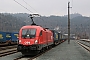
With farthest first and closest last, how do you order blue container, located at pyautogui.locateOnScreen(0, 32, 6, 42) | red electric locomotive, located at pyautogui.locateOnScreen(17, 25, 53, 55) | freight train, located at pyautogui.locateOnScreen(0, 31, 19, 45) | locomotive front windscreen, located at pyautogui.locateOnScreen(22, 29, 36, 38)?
freight train, located at pyautogui.locateOnScreen(0, 31, 19, 45) → blue container, located at pyautogui.locateOnScreen(0, 32, 6, 42) → locomotive front windscreen, located at pyautogui.locateOnScreen(22, 29, 36, 38) → red electric locomotive, located at pyautogui.locateOnScreen(17, 25, 53, 55)

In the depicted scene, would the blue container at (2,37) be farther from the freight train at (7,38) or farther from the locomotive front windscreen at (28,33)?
the locomotive front windscreen at (28,33)

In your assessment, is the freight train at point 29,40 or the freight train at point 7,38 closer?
the freight train at point 29,40

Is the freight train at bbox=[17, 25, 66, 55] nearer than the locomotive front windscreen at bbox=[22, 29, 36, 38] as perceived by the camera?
Yes

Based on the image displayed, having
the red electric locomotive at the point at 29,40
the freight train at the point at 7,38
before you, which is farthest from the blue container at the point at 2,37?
the red electric locomotive at the point at 29,40

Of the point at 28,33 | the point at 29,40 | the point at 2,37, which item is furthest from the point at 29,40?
the point at 2,37

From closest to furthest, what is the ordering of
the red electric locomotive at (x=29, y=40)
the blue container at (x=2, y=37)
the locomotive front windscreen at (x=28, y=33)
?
1. the red electric locomotive at (x=29, y=40)
2. the locomotive front windscreen at (x=28, y=33)
3. the blue container at (x=2, y=37)

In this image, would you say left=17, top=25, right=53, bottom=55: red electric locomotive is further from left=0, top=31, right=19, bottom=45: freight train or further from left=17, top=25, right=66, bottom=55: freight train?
left=0, top=31, right=19, bottom=45: freight train

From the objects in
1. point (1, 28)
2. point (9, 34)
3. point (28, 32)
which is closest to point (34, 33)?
point (28, 32)

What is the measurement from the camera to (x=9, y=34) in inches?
A: 1602

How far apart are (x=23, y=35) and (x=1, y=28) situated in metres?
66.0

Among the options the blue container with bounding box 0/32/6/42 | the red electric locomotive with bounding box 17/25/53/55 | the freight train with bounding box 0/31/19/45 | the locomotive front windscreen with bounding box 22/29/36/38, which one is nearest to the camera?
the red electric locomotive with bounding box 17/25/53/55

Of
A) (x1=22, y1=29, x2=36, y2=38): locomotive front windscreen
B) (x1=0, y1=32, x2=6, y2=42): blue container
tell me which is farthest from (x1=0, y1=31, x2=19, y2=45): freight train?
(x1=22, y1=29, x2=36, y2=38): locomotive front windscreen

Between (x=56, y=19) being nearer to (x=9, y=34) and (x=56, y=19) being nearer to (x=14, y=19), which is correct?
(x=14, y=19)

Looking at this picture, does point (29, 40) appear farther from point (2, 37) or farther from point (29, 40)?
point (2, 37)
